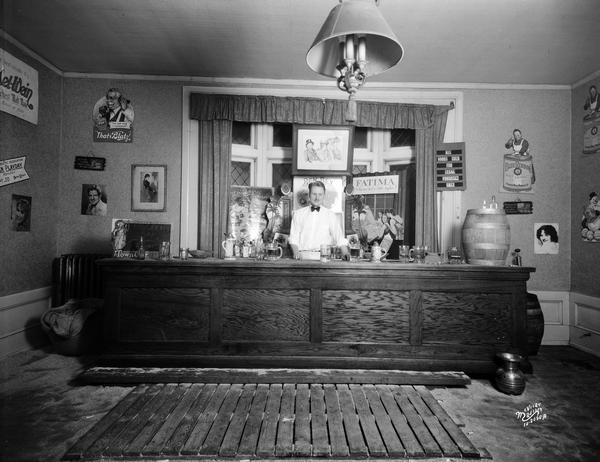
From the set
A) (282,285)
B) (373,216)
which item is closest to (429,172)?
(373,216)

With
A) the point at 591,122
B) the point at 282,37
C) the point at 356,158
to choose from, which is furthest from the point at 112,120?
the point at 591,122

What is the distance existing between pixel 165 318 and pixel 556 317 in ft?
17.0

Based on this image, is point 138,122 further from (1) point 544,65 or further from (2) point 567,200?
(2) point 567,200

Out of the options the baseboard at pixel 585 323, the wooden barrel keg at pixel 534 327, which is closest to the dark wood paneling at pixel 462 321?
the wooden barrel keg at pixel 534 327

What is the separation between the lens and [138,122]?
517cm

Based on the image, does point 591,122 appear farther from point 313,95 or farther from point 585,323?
point 313,95

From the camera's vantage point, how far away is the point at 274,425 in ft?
8.63

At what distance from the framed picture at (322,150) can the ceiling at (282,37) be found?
781 mm

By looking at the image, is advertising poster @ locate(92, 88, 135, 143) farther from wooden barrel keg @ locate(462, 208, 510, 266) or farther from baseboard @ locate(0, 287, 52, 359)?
wooden barrel keg @ locate(462, 208, 510, 266)

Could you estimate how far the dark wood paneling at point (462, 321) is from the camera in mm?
3504

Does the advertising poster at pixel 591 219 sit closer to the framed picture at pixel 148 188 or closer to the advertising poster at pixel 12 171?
the framed picture at pixel 148 188

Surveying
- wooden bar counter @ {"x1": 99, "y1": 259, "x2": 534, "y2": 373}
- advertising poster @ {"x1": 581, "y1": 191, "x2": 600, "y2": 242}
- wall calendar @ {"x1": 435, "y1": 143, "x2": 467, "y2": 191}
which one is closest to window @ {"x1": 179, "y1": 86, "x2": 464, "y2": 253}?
wall calendar @ {"x1": 435, "y1": 143, "x2": 467, "y2": 191}

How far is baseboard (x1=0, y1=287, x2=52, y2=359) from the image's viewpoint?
4.22 meters

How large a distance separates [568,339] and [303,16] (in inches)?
215
